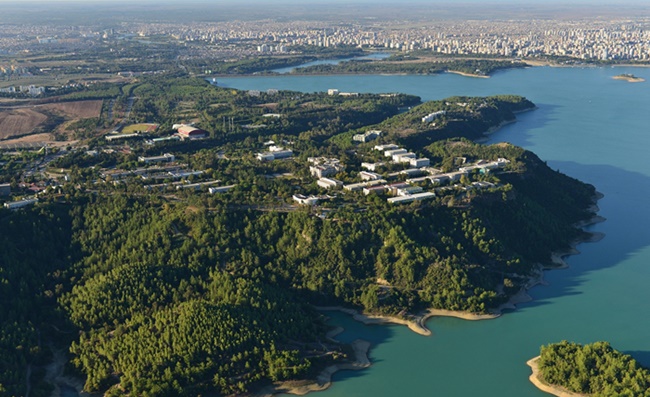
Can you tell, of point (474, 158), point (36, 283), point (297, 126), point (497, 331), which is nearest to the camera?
point (497, 331)

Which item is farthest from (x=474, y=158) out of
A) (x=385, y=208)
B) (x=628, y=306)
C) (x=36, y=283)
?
(x=36, y=283)

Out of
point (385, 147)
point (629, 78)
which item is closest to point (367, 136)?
point (385, 147)

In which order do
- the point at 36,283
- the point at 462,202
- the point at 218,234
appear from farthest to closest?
the point at 462,202 → the point at 218,234 → the point at 36,283

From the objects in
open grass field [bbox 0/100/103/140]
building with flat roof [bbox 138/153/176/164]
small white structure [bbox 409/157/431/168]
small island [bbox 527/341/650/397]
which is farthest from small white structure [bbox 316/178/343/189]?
open grass field [bbox 0/100/103/140]

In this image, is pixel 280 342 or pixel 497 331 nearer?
A: pixel 280 342

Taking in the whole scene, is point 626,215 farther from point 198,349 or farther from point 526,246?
point 198,349

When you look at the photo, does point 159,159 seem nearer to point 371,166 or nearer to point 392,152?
point 371,166

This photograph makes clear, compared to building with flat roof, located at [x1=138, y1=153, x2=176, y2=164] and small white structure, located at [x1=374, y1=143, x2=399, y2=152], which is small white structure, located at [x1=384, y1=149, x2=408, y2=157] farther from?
building with flat roof, located at [x1=138, y1=153, x2=176, y2=164]

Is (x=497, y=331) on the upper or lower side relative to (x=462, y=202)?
lower
